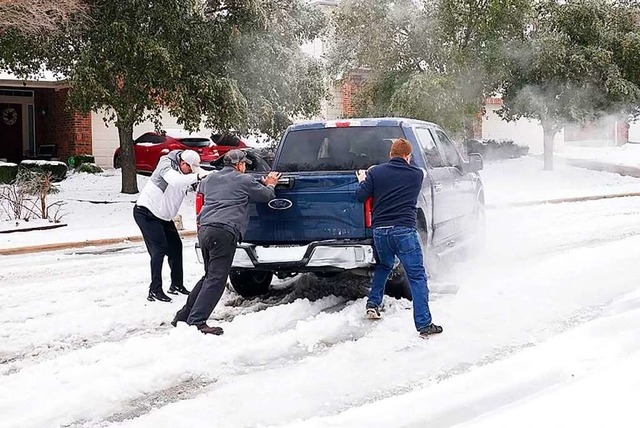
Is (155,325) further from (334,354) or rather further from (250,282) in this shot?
(334,354)

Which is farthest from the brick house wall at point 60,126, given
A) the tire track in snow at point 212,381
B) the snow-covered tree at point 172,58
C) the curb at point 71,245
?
the tire track in snow at point 212,381

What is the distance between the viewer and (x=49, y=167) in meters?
23.9

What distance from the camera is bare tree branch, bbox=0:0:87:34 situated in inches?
597

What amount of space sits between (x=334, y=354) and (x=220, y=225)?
154cm

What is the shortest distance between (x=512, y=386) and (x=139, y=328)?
143 inches

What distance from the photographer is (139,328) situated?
741 centimetres

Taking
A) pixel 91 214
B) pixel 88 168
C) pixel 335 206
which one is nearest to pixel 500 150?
pixel 88 168

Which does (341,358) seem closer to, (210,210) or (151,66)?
(210,210)

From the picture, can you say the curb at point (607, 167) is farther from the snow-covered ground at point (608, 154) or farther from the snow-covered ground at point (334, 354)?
the snow-covered ground at point (334, 354)

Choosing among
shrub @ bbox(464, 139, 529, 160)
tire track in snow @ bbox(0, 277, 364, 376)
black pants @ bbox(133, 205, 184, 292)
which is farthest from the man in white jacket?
shrub @ bbox(464, 139, 529, 160)

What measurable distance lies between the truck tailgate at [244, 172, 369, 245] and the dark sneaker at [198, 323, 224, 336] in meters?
1.32

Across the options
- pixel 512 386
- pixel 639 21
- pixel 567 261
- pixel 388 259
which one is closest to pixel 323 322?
pixel 388 259

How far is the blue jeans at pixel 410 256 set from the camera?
6738mm

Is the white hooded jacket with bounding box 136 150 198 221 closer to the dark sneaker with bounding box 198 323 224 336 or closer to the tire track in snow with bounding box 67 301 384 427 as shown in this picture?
the dark sneaker with bounding box 198 323 224 336
